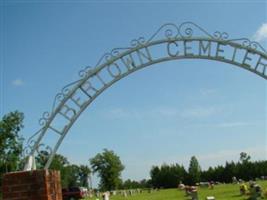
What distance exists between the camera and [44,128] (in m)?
8.81

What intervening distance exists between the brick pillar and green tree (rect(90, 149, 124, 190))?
84.3 meters

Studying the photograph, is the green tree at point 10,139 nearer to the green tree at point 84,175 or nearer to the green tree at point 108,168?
the green tree at point 108,168

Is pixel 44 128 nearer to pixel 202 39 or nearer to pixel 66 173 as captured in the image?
pixel 202 39

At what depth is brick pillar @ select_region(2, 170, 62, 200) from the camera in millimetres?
8094

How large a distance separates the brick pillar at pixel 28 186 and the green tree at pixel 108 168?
8432cm

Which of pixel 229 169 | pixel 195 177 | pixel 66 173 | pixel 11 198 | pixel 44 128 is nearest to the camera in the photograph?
pixel 11 198

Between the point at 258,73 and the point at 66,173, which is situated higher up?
the point at 66,173

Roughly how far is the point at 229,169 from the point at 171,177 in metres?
13.7

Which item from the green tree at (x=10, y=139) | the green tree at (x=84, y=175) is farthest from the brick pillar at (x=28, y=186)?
the green tree at (x=84, y=175)

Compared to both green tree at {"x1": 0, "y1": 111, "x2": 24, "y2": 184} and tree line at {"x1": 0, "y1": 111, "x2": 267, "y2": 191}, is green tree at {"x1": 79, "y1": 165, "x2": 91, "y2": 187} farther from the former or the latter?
green tree at {"x1": 0, "y1": 111, "x2": 24, "y2": 184}

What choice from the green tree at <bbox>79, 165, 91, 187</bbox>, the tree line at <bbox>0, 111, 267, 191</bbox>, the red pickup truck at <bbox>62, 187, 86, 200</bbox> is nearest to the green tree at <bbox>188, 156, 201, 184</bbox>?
the tree line at <bbox>0, 111, 267, 191</bbox>

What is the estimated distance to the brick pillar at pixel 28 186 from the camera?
8094 millimetres

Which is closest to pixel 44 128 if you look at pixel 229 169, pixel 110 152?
pixel 229 169

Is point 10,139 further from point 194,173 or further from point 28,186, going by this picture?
point 194,173
